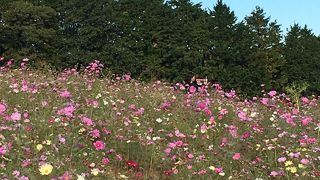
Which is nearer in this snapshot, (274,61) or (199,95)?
(199,95)

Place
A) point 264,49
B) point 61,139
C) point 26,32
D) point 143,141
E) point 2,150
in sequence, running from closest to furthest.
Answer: point 2,150 → point 61,139 → point 143,141 → point 26,32 → point 264,49

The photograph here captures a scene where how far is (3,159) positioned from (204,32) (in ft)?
97.0

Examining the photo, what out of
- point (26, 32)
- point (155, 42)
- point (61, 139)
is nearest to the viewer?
point (61, 139)

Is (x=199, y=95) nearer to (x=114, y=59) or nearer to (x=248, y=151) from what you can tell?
(x=248, y=151)

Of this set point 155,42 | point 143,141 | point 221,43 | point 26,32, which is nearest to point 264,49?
A: point 221,43

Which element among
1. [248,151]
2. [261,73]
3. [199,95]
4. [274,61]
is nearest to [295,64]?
[274,61]

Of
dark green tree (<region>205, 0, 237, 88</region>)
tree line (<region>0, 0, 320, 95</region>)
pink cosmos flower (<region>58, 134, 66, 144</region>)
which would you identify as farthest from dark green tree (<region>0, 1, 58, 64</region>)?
pink cosmos flower (<region>58, 134, 66, 144</region>)

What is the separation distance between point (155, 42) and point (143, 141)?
27628mm

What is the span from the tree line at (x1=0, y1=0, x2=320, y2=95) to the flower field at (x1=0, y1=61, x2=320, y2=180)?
22.4 metres

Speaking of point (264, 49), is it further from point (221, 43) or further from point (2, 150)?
point (2, 150)

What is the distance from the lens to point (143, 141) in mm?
4652

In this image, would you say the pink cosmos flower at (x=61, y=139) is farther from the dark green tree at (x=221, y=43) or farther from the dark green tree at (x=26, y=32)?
the dark green tree at (x=221, y=43)

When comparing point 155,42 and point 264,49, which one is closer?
point 155,42

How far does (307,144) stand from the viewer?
4367 millimetres
